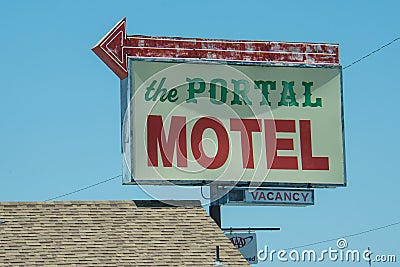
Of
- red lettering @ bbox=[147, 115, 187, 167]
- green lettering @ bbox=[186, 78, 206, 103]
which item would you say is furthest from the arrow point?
green lettering @ bbox=[186, 78, 206, 103]

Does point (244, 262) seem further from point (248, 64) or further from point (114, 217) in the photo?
point (248, 64)

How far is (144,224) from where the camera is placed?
73.0 ft

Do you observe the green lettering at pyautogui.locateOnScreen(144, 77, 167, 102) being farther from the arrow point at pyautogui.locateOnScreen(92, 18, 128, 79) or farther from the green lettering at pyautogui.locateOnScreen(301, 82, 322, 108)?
the green lettering at pyautogui.locateOnScreen(301, 82, 322, 108)

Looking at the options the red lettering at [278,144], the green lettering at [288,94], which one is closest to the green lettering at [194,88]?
the red lettering at [278,144]

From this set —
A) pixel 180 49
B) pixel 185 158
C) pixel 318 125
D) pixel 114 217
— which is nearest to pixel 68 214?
pixel 114 217

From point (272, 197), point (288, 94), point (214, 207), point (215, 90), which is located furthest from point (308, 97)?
point (214, 207)

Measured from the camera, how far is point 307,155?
2536 cm

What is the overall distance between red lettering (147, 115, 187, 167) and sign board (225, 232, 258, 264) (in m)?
2.62

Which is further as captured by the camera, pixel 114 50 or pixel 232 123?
pixel 232 123

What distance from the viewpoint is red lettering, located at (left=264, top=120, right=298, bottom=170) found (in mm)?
25006

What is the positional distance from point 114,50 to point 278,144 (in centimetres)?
495

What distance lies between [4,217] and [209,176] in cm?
530

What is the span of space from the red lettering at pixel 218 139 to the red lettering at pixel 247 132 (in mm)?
375

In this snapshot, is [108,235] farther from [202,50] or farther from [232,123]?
[202,50]
